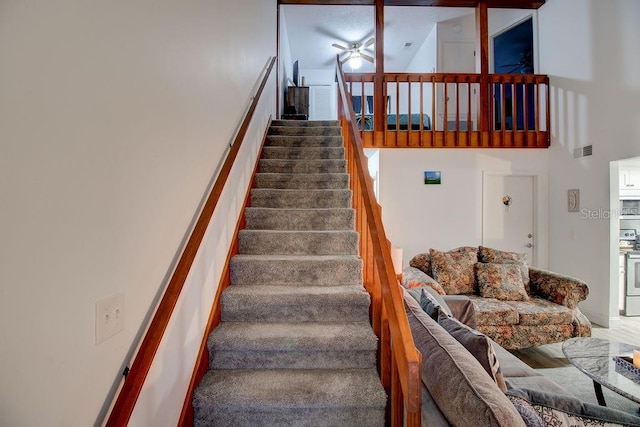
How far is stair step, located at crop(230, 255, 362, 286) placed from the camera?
220 cm

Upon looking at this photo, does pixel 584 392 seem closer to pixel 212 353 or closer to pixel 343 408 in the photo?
pixel 343 408

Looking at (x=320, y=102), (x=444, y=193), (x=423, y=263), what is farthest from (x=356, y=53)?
(x=423, y=263)

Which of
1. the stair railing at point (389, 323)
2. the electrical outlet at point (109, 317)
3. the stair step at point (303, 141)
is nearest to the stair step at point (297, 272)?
the stair railing at point (389, 323)

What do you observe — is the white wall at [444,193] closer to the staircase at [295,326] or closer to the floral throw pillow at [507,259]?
the floral throw pillow at [507,259]

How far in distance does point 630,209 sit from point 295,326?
199 inches

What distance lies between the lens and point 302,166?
338 centimetres

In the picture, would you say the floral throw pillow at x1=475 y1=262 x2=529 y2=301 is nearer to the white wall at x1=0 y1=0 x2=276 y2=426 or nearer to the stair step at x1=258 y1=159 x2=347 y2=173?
the stair step at x1=258 y1=159 x2=347 y2=173

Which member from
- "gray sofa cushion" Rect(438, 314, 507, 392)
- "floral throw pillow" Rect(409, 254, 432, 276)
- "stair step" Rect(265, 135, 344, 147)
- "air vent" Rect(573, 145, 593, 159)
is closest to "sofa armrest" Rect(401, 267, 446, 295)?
"floral throw pillow" Rect(409, 254, 432, 276)

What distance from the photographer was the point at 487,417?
0.93m

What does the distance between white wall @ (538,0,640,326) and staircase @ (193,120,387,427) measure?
122 inches

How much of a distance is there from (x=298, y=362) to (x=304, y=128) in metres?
3.11

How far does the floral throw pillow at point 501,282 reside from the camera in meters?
3.16

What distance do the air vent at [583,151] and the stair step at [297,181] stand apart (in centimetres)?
311

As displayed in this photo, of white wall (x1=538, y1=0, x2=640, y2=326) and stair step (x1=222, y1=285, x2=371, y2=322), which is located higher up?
white wall (x1=538, y1=0, x2=640, y2=326)
